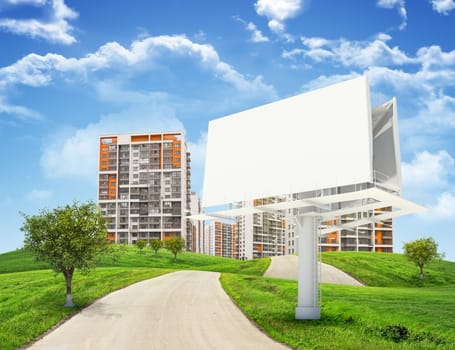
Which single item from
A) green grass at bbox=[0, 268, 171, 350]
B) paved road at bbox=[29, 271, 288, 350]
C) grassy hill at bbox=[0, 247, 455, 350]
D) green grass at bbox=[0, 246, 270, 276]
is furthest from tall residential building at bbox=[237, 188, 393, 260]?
paved road at bbox=[29, 271, 288, 350]

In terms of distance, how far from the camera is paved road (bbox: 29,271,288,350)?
18.8 m

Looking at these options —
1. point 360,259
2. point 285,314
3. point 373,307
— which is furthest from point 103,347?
point 360,259

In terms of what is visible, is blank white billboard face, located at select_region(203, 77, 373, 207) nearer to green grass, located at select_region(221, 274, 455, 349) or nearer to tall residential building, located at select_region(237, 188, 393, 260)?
green grass, located at select_region(221, 274, 455, 349)

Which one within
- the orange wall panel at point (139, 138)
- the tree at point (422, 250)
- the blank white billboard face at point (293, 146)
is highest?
the orange wall panel at point (139, 138)

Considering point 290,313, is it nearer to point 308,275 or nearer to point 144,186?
point 308,275

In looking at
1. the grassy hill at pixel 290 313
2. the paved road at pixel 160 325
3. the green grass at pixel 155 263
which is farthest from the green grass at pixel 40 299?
the green grass at pixel 155 263

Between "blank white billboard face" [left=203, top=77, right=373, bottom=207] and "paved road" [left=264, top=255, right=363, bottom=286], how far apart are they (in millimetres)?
27405

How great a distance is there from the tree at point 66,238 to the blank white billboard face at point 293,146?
290 inches

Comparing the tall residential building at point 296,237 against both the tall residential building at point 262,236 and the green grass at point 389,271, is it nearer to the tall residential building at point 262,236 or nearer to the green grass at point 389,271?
the tall residential building at point 262,236

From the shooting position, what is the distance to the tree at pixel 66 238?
2778 cm

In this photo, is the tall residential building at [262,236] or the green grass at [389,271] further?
the tall residential building at [262,236]

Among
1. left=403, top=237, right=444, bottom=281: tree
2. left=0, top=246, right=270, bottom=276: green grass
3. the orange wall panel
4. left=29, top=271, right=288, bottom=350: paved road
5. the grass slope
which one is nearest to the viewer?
left=29, top=271, right=288, bottom=350: paved road

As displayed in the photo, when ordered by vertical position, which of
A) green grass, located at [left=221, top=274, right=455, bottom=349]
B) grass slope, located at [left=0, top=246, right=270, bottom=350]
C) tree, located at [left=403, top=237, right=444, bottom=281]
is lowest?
grass slope, located at [left=0, top=246, right=270, bottom=350]

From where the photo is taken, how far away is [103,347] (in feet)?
60.3
